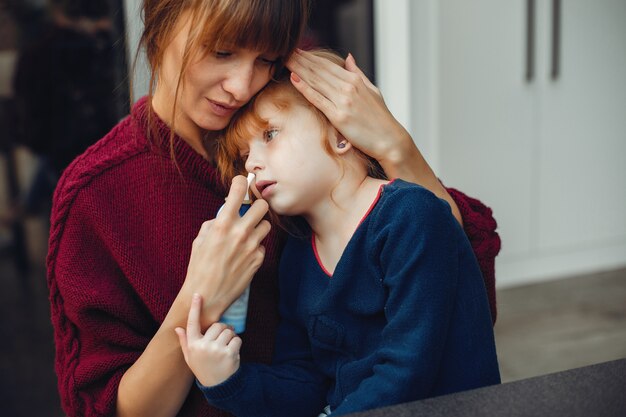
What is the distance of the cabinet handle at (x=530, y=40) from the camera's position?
120 inches

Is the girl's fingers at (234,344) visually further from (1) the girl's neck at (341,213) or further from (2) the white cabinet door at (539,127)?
(2) the white cabinet door at (539,127)

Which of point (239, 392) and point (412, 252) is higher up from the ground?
point (412, 252)

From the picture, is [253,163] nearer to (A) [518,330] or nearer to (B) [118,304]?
(B) [118,304]

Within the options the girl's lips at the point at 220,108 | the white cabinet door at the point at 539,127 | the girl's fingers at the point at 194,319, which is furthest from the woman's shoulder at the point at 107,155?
the white cabinet door at the point at 539,127

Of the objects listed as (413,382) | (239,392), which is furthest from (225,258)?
(413,382)

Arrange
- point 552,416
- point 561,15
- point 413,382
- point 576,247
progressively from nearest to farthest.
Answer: point 552,416 → point 413,382 → point 561,15 → point 576,247

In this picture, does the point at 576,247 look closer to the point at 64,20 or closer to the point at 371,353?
the point at 64,20

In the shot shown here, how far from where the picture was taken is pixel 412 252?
3.21 ft

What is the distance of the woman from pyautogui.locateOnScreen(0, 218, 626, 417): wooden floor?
49.2 inches

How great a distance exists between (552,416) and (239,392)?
1.54 ft

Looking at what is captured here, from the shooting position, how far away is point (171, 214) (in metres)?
1.16

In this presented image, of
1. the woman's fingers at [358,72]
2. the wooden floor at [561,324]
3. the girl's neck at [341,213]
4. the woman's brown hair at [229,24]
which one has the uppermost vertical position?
the woman's brown hair at [229,24]

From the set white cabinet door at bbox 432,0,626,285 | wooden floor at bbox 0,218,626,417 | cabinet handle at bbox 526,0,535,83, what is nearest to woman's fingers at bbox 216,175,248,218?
wooden floor at bbox 0,218,626,417

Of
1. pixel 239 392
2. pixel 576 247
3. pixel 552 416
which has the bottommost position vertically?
pixel 576 247
